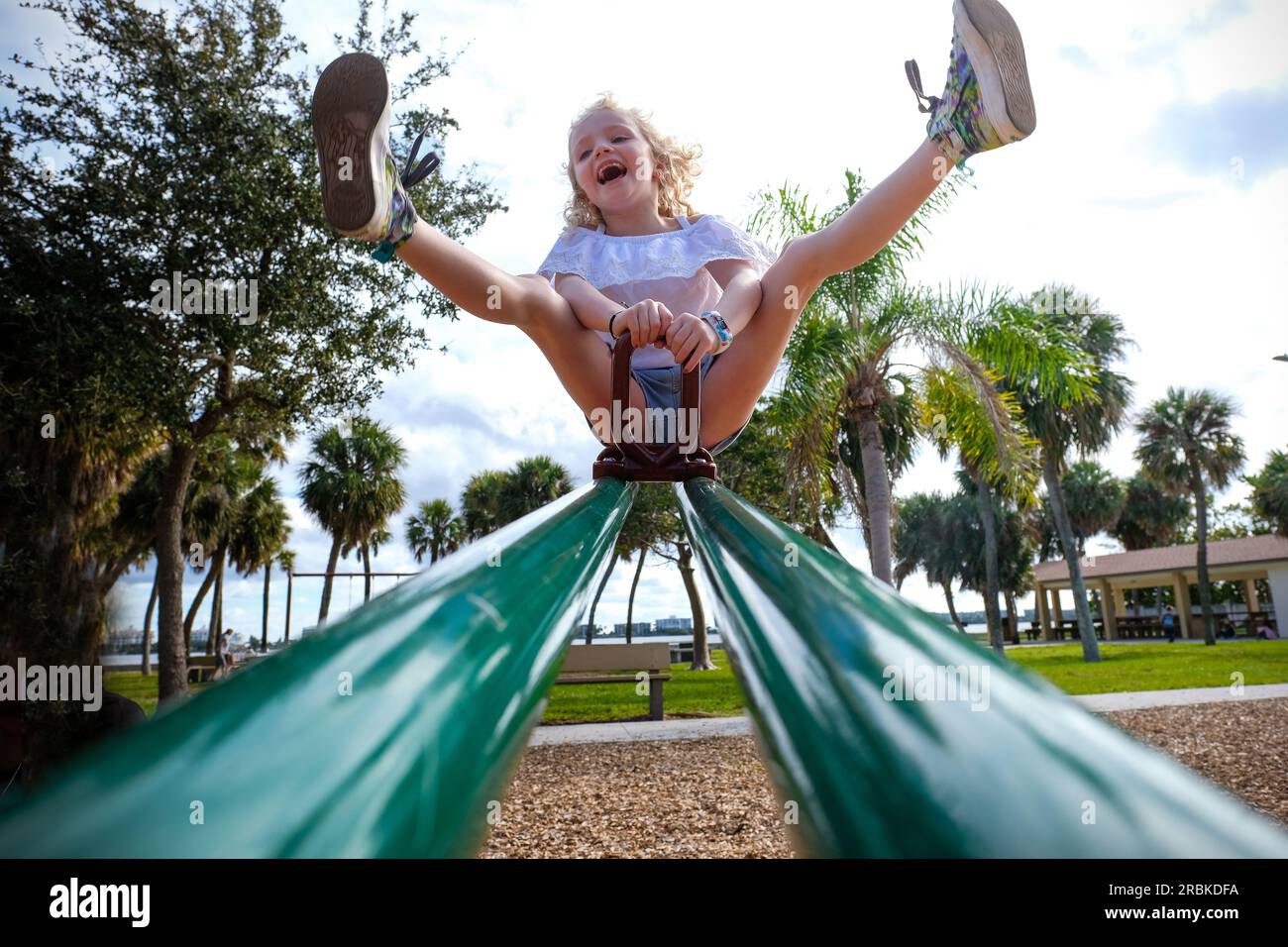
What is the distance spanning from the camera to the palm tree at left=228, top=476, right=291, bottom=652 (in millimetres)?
26875

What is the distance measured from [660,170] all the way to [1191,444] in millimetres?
30495

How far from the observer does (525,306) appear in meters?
2.02

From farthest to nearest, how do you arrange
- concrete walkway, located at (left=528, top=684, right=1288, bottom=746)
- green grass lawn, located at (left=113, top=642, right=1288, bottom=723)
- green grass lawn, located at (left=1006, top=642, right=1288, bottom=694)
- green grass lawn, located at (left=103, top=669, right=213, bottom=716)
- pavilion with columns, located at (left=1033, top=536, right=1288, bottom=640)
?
pavilion with columns, located at (left=1033, top=536, right=1288, bottom=640)
green grass lawn, located at (left=1006, top=642, right=1288, bottom=694)
green grass lawn, located at (left=113, top=642, right=1288, bottom=723)
green grass lawn, located at (left=103, top=669, right=213, bottom=716)
concrete walkway, located at (left=528, top=684, right=1288, bottom=746)

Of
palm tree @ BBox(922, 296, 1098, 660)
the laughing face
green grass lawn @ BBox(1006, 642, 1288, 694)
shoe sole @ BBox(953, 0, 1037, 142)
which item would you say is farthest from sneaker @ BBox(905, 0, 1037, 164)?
green grass lawn @ BBox(1006, 642, 1288, 694)

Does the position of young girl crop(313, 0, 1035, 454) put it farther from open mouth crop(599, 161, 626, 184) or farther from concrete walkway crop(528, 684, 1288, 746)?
concrete walkway crop(528, 684, 1288, 746)

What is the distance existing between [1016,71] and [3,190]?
1044 cm

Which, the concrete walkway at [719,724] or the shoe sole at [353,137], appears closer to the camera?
the shoe sole at [353,137]

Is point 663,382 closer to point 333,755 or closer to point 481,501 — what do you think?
point 333,755

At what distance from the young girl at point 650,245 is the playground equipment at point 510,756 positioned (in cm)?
118

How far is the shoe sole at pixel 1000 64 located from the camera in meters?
1.90

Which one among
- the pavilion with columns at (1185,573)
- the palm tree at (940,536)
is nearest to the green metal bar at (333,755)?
the pavilion with columns at (1185,573)

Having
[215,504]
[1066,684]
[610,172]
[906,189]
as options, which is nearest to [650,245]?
[610,172]

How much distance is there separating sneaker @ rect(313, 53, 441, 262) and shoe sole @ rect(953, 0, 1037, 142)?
132cm

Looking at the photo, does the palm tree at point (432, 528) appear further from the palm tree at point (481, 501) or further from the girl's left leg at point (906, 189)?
the girl's left leg at point (906, 189)
